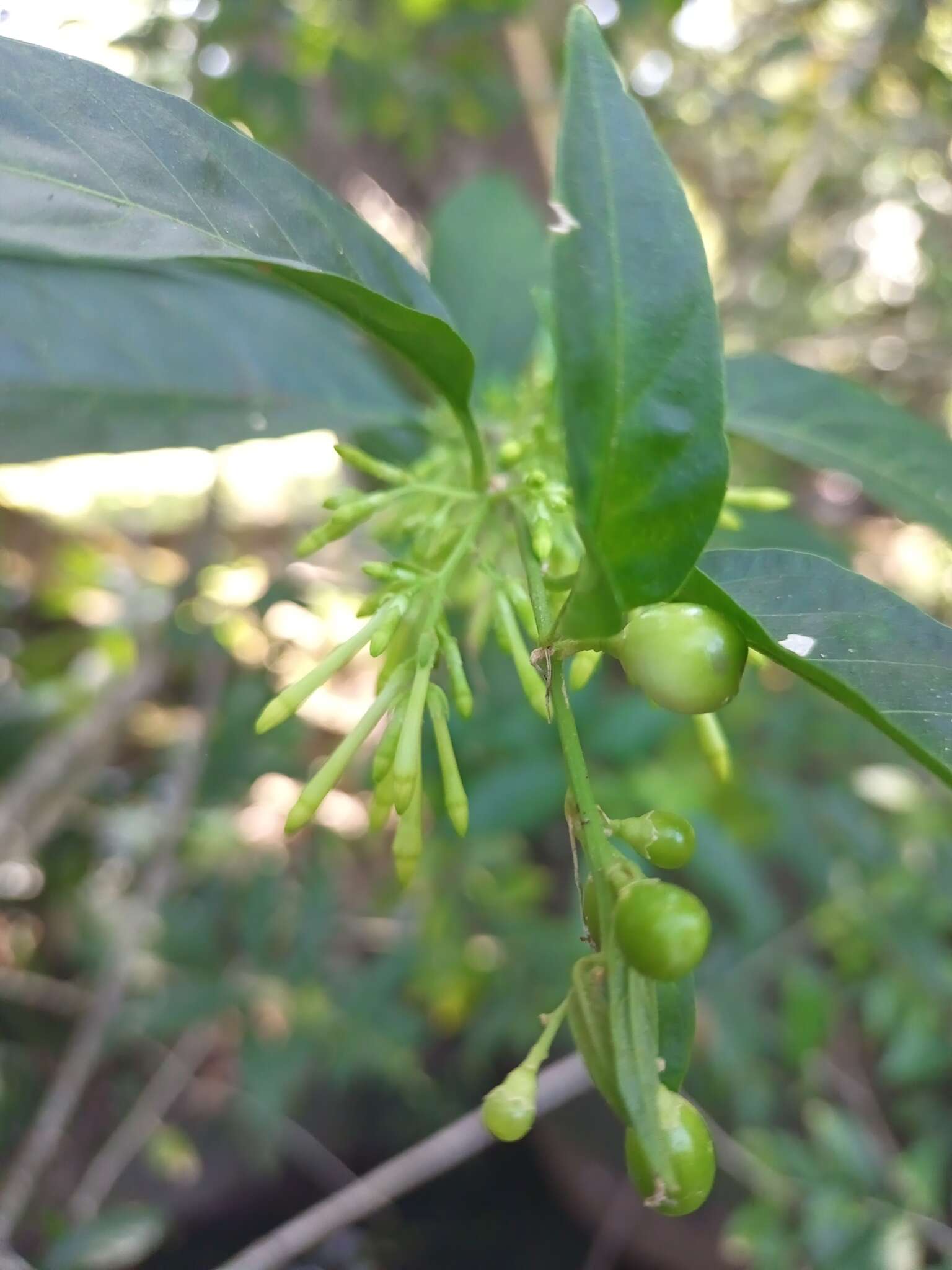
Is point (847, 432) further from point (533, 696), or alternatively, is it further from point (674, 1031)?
point (674, 1031)

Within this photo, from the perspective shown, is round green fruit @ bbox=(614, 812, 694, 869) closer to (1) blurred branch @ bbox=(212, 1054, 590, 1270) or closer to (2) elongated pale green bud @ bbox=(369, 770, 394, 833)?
(2) elongated pale green bud @ bbox=(369, 770, 394, 833)

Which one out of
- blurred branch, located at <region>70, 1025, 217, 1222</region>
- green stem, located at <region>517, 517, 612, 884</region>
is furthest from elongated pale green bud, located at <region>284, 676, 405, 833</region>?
blurred branch, located at <region>70, 1025, 217, 1222</region>

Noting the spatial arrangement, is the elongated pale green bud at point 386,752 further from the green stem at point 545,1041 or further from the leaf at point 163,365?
the leaf at point 163,365

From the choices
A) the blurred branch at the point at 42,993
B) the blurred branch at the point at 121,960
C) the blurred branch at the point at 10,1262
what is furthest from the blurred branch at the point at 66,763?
the blurred branch at the point at 10,1262

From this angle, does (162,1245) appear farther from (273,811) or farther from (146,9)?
(146,9)

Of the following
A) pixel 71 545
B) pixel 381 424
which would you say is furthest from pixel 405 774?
pixel 71 545

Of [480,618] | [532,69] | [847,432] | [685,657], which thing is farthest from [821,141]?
[685,657]
